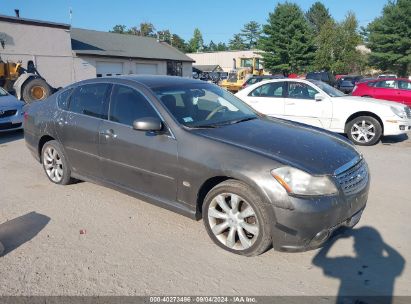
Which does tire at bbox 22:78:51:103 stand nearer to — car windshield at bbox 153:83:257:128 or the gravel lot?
the gravel lot

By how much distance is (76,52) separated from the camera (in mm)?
26297

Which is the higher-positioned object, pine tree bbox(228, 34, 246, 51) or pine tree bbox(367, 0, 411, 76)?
pine tree bbox(228, 34, 246, 51)

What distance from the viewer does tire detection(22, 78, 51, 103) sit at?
13427mm

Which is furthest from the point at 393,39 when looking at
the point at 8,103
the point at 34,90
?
the point at 8,103

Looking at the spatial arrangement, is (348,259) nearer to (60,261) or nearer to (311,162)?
(311,162)

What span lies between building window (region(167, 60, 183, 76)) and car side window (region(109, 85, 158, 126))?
32.1 m

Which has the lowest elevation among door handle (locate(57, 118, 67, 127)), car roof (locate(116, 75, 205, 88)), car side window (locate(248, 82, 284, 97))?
door handle (locate(57, 118, 67, 127))

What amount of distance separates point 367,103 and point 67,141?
21.6 ft

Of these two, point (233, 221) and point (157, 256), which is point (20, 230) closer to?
point (157, 256)

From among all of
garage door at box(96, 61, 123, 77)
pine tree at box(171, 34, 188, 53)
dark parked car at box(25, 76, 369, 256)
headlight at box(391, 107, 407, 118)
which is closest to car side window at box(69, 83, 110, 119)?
dark parked car at box(25, 76, 369, 256)

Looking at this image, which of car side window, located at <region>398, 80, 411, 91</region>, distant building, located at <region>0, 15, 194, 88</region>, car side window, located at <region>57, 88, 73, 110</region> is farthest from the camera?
distant building, located at <region>0, 15, 194, 88</region>

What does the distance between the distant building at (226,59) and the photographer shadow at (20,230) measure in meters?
70.8

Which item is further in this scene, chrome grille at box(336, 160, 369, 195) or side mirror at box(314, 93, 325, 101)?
side mirror at box(314, 93, 325, 101)

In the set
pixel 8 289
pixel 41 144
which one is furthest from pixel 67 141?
pixel 8 289
